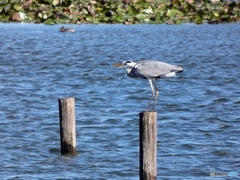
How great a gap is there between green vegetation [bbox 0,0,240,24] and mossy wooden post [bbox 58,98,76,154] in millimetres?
30135

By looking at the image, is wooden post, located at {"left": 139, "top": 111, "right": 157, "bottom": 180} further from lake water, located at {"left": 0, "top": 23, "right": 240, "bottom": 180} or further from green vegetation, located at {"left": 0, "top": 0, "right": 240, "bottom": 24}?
green vegetation, located at {"left": 0, "top": 0, "right": 240, "bottom": 24}

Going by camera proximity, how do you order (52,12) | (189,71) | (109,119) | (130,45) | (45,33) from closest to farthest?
(109,119) → (189,71) → (130,45) → (45,33) → (52,12)

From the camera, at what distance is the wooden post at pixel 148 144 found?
34.9 feet

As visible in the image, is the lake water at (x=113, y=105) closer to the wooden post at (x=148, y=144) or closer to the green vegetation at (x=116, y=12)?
the wooden post at (x=148, y=144)

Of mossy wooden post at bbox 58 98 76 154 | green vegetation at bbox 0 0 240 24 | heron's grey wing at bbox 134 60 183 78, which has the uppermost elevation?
heron's grey wing at bbox 134 60 183 78

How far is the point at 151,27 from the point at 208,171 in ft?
96.3

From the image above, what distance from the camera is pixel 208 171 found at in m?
13.3

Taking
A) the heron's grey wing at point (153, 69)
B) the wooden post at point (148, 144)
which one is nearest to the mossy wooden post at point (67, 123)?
the heron's grey wing at point (153, 69)

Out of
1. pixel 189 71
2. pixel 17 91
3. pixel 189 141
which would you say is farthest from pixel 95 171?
pixel 189 71

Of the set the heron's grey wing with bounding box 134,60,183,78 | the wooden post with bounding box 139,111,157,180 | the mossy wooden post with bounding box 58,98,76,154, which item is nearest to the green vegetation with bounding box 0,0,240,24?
the mossy wooden post with bounding box 58,98,76,154

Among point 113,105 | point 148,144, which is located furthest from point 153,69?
point 113,105

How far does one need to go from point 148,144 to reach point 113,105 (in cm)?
958

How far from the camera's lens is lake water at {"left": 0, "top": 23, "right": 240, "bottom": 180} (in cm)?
1380

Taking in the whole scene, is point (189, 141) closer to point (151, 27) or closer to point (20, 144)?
point (20, 144)
